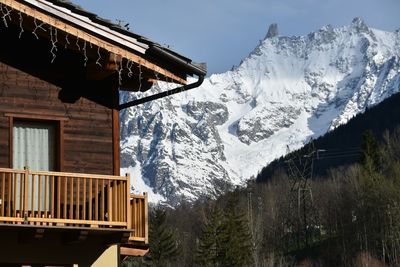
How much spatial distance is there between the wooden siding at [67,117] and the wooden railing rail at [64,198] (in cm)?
72

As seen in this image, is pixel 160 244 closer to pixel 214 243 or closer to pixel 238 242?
pixel 214 243

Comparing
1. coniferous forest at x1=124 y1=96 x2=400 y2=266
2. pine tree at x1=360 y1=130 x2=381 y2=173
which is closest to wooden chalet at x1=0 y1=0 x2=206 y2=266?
coniferous forest at x1=124 y1=96 x2=400 y2=266

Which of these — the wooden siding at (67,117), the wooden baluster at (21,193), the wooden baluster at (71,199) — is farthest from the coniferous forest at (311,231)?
the wooden baluster at (21,193)

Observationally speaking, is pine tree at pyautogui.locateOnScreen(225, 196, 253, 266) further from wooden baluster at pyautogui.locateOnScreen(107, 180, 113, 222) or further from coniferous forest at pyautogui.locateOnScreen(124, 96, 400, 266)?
wooden baluster at pyautogui.locateOnScreen(107, 180, 113, 222)

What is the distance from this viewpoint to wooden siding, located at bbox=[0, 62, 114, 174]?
63.1 ft

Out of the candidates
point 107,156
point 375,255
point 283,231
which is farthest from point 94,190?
point 283,231

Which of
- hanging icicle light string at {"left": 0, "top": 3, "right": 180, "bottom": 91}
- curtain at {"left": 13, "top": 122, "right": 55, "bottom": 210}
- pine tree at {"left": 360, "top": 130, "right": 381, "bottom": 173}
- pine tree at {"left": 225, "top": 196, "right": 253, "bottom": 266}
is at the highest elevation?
pine tree at {"left": 360, "top": 130, "right": 381, "bottom": 173}

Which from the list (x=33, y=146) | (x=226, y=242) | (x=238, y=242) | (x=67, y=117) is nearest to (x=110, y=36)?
(x=67, y=117)

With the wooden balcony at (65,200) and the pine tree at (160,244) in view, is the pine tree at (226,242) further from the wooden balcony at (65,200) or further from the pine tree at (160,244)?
the wooden balcony at (65,200)

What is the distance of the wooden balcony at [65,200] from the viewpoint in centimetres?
1758

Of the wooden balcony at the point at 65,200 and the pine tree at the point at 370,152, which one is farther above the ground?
the pine tree at the point at 370,152

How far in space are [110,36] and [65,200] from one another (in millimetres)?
3309

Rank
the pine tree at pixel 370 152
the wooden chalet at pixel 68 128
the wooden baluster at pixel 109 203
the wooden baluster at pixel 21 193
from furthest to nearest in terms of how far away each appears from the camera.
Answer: the pine tree at pixel 370 152, the wooden baluster at pixel 109 203, the wooden chalet at pixel 68 128, the wooden baluster at pixel 21 193

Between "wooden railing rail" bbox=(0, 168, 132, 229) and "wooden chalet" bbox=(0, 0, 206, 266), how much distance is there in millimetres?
23
